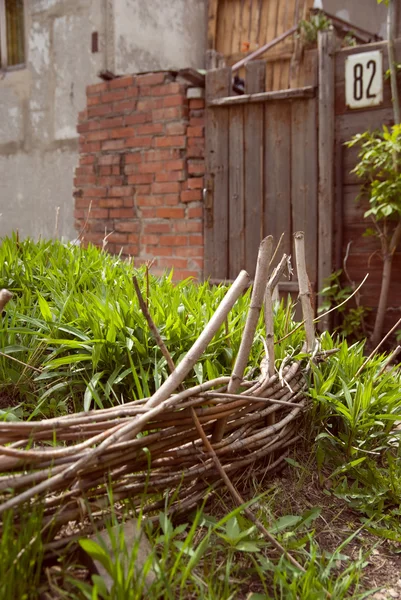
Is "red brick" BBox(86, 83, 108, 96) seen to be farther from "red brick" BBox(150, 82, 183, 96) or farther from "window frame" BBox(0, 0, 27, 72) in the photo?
"window frame" BBox(0, 0, 27, 72)

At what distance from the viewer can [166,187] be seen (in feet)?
16.6

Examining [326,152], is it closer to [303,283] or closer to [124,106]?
[124,106]

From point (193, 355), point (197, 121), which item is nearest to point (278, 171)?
point (197, 121)

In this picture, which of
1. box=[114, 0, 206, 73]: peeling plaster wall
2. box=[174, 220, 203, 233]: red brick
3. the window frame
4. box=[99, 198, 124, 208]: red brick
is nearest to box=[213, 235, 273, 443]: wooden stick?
box=[174, 220, 203, 233]: red brick

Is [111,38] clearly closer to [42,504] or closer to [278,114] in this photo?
[278,114]

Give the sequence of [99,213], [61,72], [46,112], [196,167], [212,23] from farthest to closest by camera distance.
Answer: [212,23], [46,112], [61,72], [99,213], [196,167]

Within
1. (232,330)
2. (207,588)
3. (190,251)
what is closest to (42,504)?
(207,588)

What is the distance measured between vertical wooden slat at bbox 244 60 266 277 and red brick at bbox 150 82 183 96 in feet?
1.87

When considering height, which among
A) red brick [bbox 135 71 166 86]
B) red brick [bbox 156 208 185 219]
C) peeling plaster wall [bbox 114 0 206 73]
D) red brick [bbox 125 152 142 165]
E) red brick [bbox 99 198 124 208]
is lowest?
red brick [bbox 156 208 185 219]

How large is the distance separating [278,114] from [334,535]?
366 centimetres

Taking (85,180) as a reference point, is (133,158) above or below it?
above

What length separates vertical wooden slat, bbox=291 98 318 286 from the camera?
4.55 meters

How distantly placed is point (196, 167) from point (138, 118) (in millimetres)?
697

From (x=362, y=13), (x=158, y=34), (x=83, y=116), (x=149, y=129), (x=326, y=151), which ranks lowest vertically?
(x=326, y=151)
